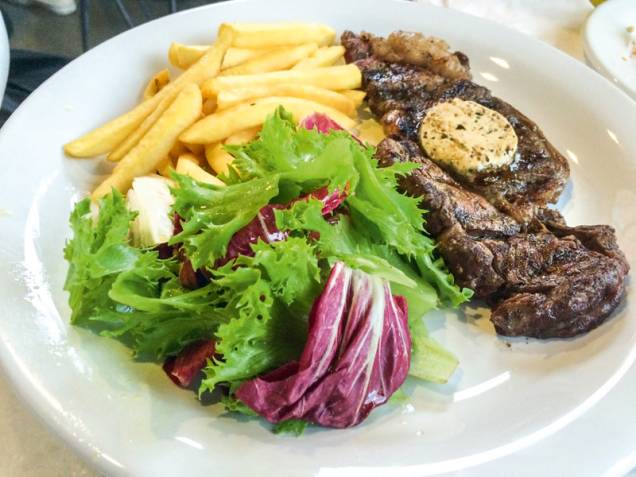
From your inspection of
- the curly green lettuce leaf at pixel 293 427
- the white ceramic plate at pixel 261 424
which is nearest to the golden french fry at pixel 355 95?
the white ceramic plate at pixel 261 424

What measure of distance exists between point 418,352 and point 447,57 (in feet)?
6.35

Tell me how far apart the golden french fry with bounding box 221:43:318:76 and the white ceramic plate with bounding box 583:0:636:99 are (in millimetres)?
1759

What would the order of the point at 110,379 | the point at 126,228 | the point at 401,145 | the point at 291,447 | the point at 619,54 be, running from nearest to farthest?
the point at 291,447
the point at 110,379
the point at 126,228
the point at 401,145
the point at 619,54

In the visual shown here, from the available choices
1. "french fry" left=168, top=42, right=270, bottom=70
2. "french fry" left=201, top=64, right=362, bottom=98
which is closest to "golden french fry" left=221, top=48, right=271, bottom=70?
"french fry" left=168, top=42, right=270, bottom=70

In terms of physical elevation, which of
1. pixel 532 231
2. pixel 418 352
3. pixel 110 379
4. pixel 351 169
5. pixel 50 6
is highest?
pixel 351 169

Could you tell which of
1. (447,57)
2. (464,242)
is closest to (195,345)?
(464,242)

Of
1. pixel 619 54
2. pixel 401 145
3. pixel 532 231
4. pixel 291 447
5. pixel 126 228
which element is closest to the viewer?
pixel 291 447

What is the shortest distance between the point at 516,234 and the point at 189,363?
144 cm

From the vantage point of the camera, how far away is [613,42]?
376 cm

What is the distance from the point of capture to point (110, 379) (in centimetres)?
196

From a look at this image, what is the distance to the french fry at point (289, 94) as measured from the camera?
2832 mm

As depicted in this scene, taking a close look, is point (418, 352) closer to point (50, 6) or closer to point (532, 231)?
point (532, 231)

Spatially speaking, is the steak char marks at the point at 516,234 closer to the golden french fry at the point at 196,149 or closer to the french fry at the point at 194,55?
the french fry at the point at 194,55

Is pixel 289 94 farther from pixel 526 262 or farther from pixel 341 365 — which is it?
pixel 341 365
